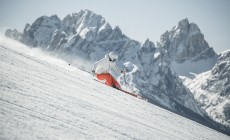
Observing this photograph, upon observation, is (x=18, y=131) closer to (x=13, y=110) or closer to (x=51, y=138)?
(x=51, y=138)

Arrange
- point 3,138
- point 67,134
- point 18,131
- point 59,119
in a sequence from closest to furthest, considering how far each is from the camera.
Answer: point 3,138, point 18,131, point 67,134, point 59,119

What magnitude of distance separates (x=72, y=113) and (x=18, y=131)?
2.84 m

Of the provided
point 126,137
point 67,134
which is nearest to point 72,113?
point 126,137

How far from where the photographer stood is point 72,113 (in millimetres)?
7570

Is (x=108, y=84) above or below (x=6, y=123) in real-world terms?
above

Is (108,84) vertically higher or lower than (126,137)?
higher

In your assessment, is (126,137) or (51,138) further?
(126,137)

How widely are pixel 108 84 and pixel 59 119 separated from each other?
19.7m

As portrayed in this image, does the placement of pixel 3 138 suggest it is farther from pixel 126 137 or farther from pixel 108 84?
pixel 108 84

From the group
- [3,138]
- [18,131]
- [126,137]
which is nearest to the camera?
[3,138]

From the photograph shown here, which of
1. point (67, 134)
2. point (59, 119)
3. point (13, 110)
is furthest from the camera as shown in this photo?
point (59, 119)

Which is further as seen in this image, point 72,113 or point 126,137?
point 72,113

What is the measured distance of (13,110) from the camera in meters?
5.87

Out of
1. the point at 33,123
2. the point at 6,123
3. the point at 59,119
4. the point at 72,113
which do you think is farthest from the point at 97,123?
the point at 6,123
